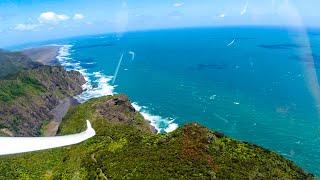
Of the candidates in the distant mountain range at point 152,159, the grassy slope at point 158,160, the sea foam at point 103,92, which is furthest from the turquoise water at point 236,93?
the grassy slope at point 158,160

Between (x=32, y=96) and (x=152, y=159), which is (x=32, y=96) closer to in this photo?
(x=32, y=96)

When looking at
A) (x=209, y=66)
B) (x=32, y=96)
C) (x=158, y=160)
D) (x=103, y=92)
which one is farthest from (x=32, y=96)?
(x=158, y=160)

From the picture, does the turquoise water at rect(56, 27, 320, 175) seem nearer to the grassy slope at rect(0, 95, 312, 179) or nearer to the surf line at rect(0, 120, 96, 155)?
the grassy slope at rect(0, 95, 312, 179)

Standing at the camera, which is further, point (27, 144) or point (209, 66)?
point (209, 66)

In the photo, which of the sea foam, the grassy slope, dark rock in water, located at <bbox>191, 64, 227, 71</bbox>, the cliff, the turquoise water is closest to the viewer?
the grassy slope

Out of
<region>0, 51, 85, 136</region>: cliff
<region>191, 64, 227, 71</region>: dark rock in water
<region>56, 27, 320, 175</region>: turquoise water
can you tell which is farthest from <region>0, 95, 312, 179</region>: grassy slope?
<region>191, 64, 227, 71</region>: dark rock in water

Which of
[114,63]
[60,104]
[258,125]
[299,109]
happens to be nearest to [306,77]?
[299,109]
